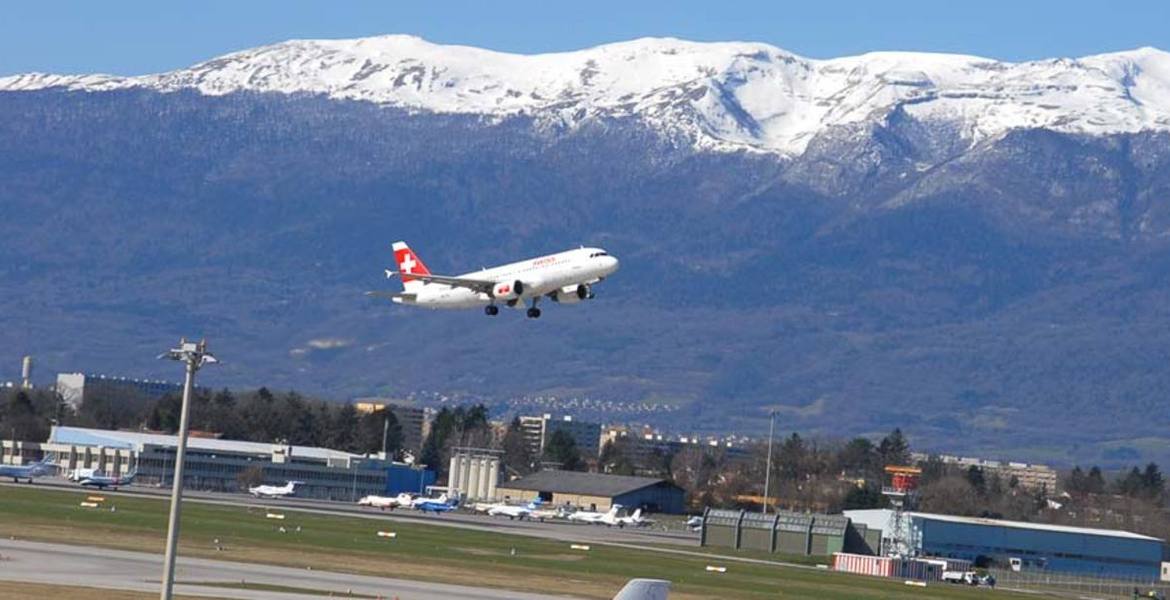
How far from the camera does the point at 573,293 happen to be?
13625 centimetres

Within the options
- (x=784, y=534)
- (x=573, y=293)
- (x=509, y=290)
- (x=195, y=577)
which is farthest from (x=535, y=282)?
(x=784, y=534)

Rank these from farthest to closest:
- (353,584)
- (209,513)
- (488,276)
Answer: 1. (209,513)
2. (488,276)
3. (353,584)

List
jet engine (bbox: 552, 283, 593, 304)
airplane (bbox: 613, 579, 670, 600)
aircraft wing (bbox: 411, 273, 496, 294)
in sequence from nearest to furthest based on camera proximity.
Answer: airplane (bbox: 613, 579, 670, 600) → jet engine (bbox: 552, 283, 593, 304) → aircraft wing (bbox: 411, 273, 496, 294)

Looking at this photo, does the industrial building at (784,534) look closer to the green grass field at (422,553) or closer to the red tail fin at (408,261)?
the green grass field at (422,553)

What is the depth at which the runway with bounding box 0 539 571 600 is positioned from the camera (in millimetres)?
97312

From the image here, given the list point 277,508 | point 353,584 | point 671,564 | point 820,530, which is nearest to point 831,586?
point 671,564

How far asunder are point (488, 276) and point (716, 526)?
52.9 metres

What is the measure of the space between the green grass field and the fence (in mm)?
13916

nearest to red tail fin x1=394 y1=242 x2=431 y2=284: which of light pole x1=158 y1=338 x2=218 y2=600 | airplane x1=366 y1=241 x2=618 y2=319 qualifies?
airplane x1=366 y1=241 x2=618 y2=319

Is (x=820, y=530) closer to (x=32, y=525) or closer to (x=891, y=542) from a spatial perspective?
(x=891, y=542)

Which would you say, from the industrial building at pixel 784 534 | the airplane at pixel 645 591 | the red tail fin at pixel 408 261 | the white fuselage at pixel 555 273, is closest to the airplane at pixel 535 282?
the white fuselage at pixel 555 273

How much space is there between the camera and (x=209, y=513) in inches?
6506

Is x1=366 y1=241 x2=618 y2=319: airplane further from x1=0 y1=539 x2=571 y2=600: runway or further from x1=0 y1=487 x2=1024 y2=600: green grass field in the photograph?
x1=0 y1=539 x2=571 y2=600: runway

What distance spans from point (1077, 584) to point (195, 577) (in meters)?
90.4
